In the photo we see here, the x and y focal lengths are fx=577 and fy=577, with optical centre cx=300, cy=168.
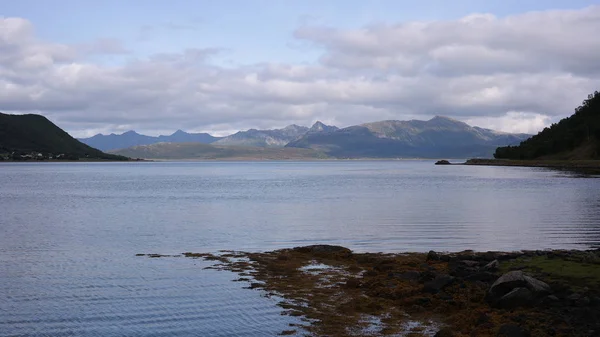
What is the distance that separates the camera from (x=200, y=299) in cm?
2097

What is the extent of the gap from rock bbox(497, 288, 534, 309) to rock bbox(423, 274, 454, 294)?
284 centimetres

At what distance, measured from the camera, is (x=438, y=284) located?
21.6 m

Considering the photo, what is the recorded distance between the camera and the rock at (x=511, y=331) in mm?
15516

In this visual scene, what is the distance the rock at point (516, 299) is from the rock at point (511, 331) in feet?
8.95

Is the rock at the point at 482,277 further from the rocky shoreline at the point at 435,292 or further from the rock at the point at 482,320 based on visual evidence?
the rock at the point at 482,320

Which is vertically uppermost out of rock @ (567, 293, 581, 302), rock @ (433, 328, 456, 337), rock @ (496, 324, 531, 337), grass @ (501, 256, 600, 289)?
grass @ (501, 256, 600, 289)

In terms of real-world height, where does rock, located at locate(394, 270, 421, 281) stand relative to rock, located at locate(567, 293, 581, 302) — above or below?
below

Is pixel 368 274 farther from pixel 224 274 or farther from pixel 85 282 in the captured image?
pixel 85 282

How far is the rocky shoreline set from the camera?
55.9 feet

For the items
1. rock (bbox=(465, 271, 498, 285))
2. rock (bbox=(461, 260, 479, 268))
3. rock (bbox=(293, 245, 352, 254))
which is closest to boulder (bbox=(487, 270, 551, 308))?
rock (bbox=(465, 271, 498, 285))

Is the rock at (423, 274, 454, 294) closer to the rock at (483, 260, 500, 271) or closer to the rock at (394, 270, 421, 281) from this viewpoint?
the rock at (394, 270, 421, 281)

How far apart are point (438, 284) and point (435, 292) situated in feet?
1.87

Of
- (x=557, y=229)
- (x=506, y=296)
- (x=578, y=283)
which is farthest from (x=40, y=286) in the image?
(x=557, y=229)

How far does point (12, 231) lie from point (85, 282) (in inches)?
837
